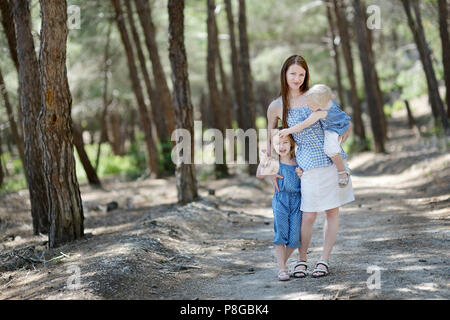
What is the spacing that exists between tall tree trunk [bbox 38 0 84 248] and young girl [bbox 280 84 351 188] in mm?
3678

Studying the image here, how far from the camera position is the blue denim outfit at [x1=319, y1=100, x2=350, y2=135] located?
5.63m

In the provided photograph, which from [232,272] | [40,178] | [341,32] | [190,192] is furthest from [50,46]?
[341,32]

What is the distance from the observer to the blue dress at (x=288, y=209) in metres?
5.77

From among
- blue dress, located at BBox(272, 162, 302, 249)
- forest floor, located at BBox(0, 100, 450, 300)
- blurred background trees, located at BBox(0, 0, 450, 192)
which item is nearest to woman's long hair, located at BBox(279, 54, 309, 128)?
blue dress, located at BBox(272, 162, 302, 249)

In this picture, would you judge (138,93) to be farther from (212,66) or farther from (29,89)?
Answer: (29,89)

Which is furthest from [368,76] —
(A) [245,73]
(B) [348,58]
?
(A) [245,73]

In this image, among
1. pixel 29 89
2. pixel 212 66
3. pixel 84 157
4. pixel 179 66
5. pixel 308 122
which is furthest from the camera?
pixel 84 157

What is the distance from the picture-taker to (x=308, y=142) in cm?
569

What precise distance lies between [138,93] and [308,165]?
14.4 m

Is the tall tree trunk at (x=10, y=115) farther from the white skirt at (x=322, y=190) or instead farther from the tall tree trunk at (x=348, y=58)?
the white skirt at (x=322, y=190)

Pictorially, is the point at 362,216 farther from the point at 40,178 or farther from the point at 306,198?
the point at 40,178

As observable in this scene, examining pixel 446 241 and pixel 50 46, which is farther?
pixel 50 46

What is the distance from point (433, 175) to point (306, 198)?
826 centimetres

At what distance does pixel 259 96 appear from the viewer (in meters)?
54.5
